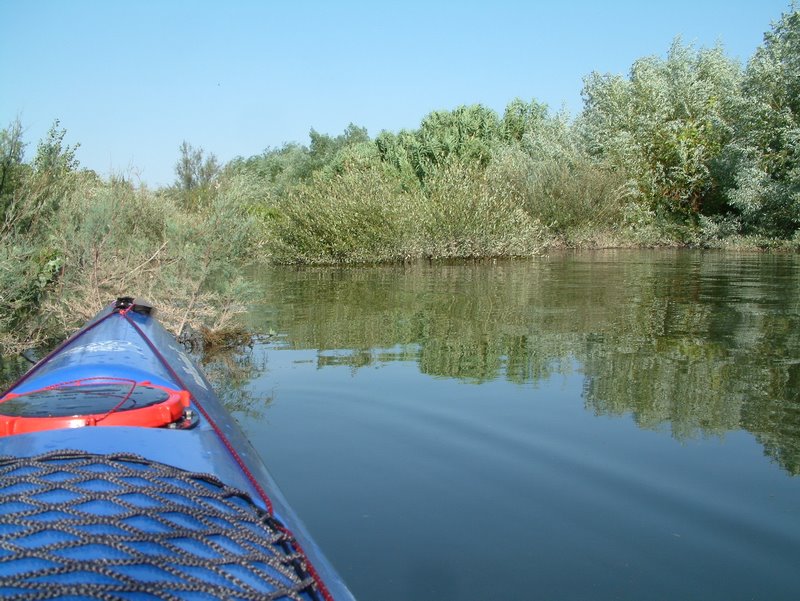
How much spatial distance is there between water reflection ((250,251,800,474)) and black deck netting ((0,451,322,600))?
3.76m

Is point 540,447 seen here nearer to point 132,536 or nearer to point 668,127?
point 132,536

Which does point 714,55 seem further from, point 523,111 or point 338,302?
point 338,302

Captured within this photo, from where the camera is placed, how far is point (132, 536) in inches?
71.5

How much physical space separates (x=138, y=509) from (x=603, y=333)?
26.1 feet

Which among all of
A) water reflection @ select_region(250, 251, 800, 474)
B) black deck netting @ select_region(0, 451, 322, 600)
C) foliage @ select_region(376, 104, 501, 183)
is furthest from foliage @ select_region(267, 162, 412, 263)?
black deck netting @ select_region(0, 451, 322, 600)

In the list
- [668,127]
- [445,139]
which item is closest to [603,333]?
[668,127]

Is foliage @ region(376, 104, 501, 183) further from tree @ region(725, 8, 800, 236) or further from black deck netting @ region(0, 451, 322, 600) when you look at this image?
black deck netting @ region(0, 451, 322, 600)

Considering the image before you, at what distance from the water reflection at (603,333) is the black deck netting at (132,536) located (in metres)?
3.76

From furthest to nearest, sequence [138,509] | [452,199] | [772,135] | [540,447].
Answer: [772,135]
[452,199]
[540,447]
[138,509]

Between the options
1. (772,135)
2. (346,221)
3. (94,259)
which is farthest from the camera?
(772,135)

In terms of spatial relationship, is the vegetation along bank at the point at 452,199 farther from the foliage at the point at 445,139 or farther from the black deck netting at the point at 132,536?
the black deck netting at the point at 132,536

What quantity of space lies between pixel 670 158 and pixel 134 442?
34.2 m

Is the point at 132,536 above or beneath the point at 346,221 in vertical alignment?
beneath

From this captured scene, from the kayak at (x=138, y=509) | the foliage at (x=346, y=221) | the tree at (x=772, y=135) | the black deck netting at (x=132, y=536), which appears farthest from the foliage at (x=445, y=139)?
the black deck netting at (x=132, y=536)
